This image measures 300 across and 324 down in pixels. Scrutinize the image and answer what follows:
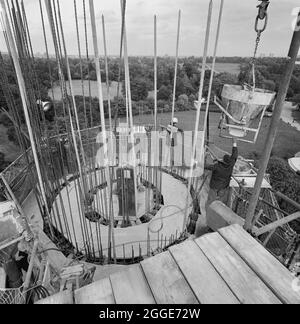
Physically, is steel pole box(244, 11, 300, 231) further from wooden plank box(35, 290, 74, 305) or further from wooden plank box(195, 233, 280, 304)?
wooden plank box(35, 290, 74, 305)

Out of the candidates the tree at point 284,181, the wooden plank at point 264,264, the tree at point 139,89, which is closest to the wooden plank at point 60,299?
the wooden plank at point 264,264

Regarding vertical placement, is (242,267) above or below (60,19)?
below


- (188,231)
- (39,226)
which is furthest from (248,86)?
(39,226)

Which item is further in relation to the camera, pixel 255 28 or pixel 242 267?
pixel 255 28

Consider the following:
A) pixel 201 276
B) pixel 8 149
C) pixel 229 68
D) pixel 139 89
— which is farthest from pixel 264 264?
pixel 229 68

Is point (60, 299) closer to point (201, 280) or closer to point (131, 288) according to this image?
point (131, 288)

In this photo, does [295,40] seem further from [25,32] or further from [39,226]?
[39,226]

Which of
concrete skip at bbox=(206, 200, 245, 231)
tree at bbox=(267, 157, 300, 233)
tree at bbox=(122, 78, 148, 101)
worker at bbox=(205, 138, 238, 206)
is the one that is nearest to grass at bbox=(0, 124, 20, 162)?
tree at bbox=(122, 78, 148, 101)
